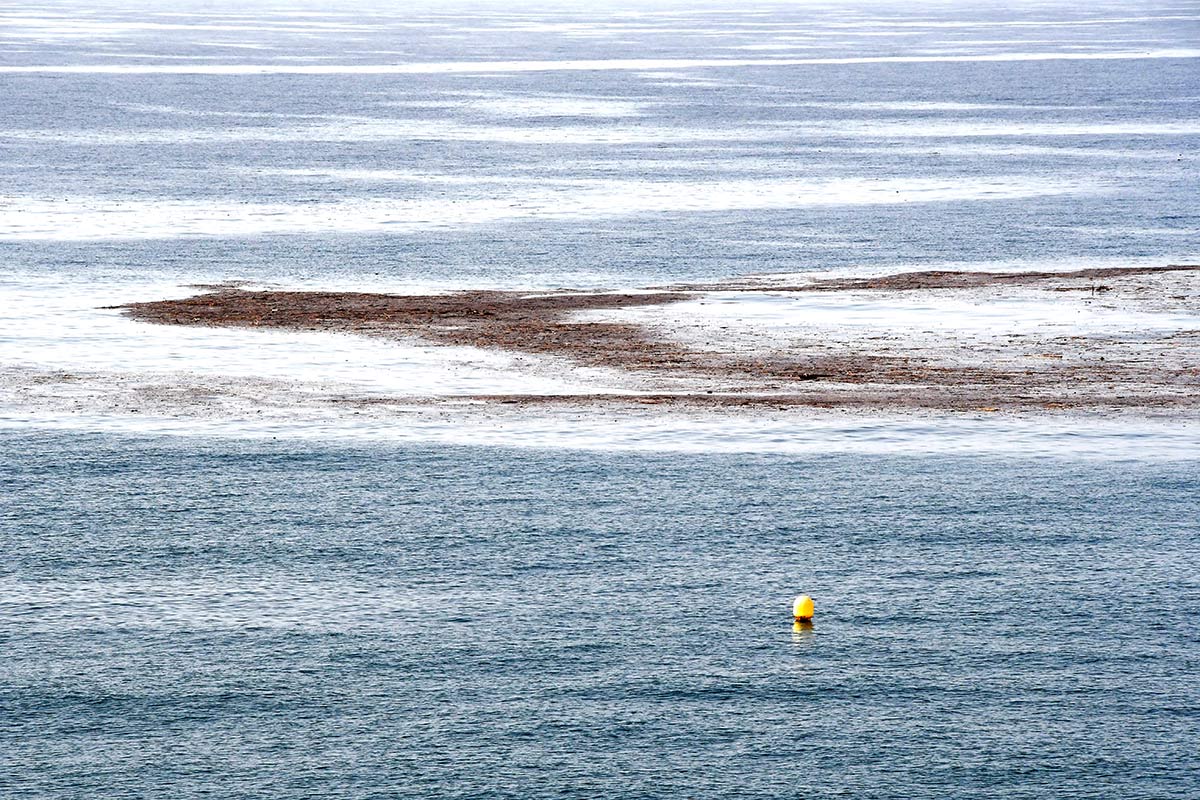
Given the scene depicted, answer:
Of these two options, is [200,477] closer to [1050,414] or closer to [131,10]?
[1050,414]

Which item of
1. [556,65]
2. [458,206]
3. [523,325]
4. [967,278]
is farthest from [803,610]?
[556,65]

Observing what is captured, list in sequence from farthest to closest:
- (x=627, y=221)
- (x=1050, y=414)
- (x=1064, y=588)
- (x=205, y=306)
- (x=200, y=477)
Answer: (x=627, y=221) < (x=205, y=306) < (x=1050, y=414) < (x=200, y=477) < (x=1064, y=588)

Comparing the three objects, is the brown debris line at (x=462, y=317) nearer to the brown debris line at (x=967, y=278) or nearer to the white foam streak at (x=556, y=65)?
the brown debris line at (x=967, y=278)

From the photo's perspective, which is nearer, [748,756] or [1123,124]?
[748,756]

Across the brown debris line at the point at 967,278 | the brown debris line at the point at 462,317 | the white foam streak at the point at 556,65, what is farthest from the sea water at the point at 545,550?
the white foam streak at the point at 556,65

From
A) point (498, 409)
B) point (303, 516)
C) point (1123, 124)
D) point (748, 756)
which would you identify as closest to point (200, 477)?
point (303, 516)

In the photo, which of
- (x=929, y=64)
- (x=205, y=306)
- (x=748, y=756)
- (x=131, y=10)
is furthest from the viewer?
(x=131, y=10)
